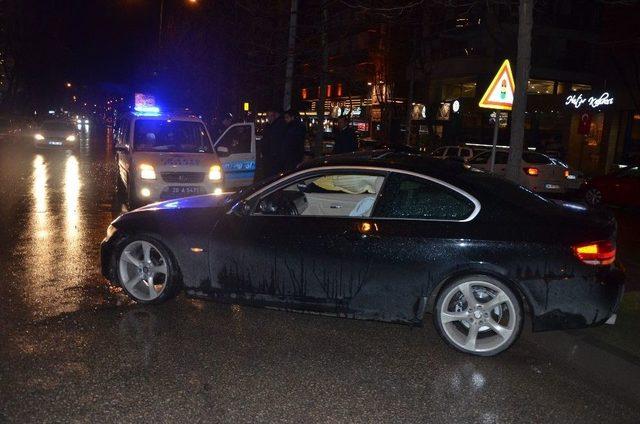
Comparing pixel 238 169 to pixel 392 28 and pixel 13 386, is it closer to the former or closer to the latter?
pixel 13 386

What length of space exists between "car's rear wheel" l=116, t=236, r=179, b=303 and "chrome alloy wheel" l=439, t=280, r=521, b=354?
97.7 inches

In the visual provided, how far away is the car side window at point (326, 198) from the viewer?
545 cm

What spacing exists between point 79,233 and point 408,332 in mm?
5748

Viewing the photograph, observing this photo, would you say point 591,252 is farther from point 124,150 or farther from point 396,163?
point 124,150

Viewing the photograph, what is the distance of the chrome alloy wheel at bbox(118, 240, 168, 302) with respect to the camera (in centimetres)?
565

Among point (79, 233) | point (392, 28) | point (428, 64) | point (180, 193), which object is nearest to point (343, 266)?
point (79, 233)

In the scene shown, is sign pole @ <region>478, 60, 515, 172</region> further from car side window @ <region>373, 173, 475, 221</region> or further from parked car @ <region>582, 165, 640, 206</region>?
parked car @ <region>582, 165, 640, 206</region>

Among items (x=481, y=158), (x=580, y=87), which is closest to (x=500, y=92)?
(x=481, y=158)

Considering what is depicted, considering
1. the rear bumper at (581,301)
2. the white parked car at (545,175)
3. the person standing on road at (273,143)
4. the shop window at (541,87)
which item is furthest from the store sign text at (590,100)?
the rear bumper at (581,301)

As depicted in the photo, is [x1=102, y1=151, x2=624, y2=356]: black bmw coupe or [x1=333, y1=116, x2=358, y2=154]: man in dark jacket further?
[x1=333, y1=116, x2=358, y2=154]: man in dark jacket

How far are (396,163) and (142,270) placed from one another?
8.53 feet

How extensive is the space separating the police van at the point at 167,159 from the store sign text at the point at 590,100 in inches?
788

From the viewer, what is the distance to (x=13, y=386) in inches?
154

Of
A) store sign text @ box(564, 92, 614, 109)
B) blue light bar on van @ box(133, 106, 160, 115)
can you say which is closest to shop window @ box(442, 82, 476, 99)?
store sign text @ box(564, 92, 614, 109)
